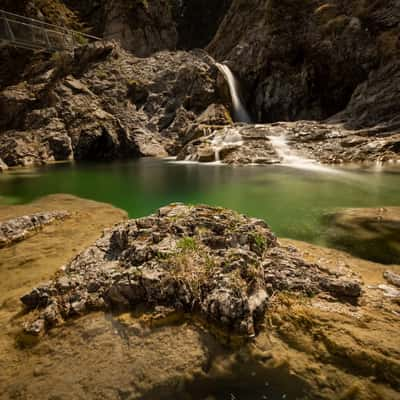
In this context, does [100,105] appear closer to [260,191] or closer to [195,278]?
[260,191]

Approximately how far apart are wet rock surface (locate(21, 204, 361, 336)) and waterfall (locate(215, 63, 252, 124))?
29884mm

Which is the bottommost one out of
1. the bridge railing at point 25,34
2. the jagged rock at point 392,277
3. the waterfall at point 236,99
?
the jagged rock at point 392,277

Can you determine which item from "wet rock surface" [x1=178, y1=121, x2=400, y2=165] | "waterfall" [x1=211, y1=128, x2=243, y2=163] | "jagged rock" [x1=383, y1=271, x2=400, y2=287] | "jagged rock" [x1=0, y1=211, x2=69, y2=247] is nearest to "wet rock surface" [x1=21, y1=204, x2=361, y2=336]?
"jagged rock" [x1=383, y1=271, x2=400, y2=287]

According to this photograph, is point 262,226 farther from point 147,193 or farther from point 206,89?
point 206,89

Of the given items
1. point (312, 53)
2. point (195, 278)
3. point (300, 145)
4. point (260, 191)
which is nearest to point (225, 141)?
point (300, 145)

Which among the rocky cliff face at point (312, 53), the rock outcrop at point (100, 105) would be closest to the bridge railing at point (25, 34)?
the rock outcrop at point (100, 105)

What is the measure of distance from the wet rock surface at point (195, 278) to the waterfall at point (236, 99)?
29.9 meters

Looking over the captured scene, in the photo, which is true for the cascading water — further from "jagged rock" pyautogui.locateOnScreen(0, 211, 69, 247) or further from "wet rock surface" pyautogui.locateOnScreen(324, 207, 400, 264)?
"jagged rock" pyautogui.locateOnScreen(0, 211, 69, 247)

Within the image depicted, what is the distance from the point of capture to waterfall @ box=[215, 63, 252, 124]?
105 feet

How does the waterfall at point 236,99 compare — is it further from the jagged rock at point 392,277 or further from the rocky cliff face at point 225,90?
the jagged rock at point 392,277

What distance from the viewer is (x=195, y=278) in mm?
3426

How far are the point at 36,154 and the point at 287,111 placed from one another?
3020 centimetres

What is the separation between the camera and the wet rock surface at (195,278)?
3178mm

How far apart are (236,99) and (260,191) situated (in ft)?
81.1
